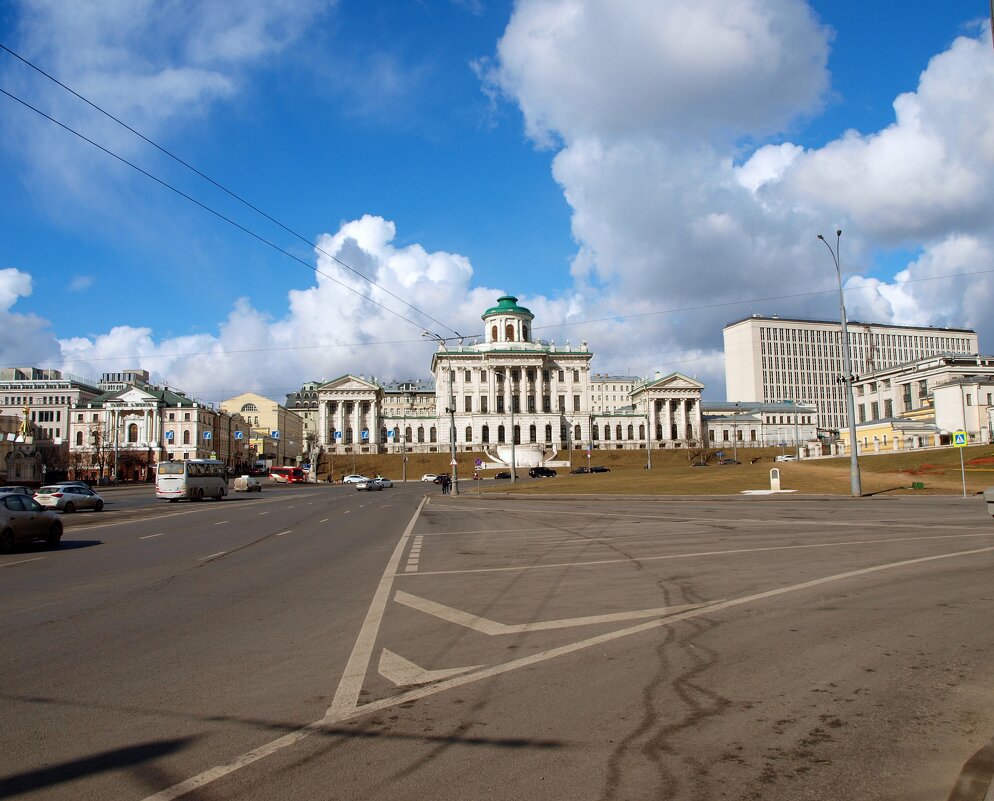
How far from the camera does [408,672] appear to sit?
6.77 metres

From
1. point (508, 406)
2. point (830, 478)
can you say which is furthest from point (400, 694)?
point (508, 406)

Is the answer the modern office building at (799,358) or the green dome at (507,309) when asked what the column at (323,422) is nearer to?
the green dome at (507,309)

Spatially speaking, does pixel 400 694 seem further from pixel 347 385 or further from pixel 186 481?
pixel 347 385

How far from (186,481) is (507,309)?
9781 centimetres

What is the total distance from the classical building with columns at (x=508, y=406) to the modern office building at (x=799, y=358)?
1746 inches

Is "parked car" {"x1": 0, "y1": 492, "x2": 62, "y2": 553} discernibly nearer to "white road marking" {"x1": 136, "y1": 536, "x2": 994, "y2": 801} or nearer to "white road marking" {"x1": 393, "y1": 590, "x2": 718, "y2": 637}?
"white road marking" {"x1": 136, "y1": 536, "x2": 994, "y2": 801}

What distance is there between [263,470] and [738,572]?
106 meters

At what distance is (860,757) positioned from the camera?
15.6 feet

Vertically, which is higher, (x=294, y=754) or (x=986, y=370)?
(x=986, y=370)

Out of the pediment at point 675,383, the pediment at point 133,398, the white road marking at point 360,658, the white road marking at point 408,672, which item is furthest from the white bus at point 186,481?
the pediment at point 675,383

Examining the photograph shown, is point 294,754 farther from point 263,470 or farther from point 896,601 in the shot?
point 263,470

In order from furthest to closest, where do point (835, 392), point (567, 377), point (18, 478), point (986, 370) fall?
1. point (835, 392)
2. point (567, 377)
3. point (986, 370)
4. point (18, 478)

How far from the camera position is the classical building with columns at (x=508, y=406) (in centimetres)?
13738

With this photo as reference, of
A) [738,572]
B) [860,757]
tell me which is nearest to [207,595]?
[738,572]
